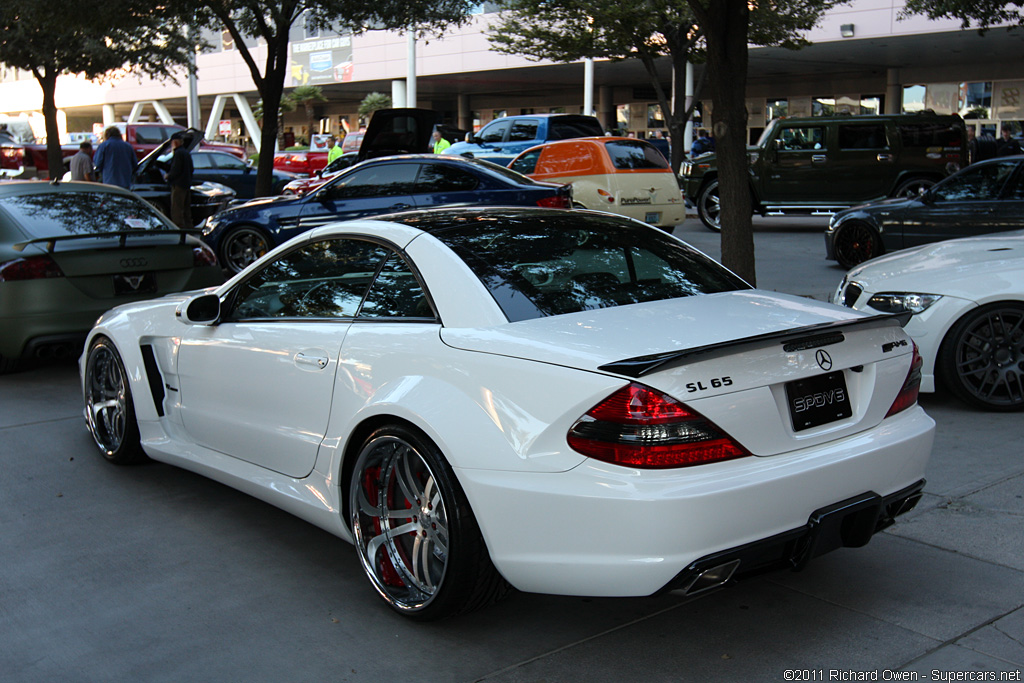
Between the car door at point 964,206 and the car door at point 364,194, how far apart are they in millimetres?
6055

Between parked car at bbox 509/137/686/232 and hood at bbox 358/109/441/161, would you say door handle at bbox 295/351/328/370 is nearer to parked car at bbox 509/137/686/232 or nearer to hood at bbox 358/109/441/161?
parked car at bbox 509/137/686/232

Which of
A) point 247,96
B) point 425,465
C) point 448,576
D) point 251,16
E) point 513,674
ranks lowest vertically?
point 513,674

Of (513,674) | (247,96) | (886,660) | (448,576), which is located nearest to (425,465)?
(448,576)

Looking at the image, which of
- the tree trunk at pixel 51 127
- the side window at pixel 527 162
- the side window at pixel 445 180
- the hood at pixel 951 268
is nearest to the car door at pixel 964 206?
the hood at pixel 951 268

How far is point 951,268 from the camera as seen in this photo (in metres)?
6.47

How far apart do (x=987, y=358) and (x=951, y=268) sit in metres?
0.65

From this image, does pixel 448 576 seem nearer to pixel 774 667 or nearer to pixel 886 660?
pixel 774 667

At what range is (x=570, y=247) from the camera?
4.04 m

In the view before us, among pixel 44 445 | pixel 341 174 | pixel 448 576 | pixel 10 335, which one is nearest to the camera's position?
pixel 448 576

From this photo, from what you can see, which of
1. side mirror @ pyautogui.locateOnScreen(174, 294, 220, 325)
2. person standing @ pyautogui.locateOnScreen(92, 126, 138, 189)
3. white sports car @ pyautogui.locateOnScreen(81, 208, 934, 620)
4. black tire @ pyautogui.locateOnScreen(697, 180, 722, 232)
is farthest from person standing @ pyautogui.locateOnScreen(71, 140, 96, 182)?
white sports car @ pyautogui.locateOnScreen(81, 208, 934, 620)

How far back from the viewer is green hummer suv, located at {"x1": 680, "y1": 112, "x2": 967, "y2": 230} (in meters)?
16.9

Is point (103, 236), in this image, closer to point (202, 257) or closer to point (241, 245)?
point (202, 257)

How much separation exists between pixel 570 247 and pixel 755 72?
40.5 meters

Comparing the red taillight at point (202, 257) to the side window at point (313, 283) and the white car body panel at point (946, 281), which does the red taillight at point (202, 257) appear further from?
the white car body panel at point (946, 281)
